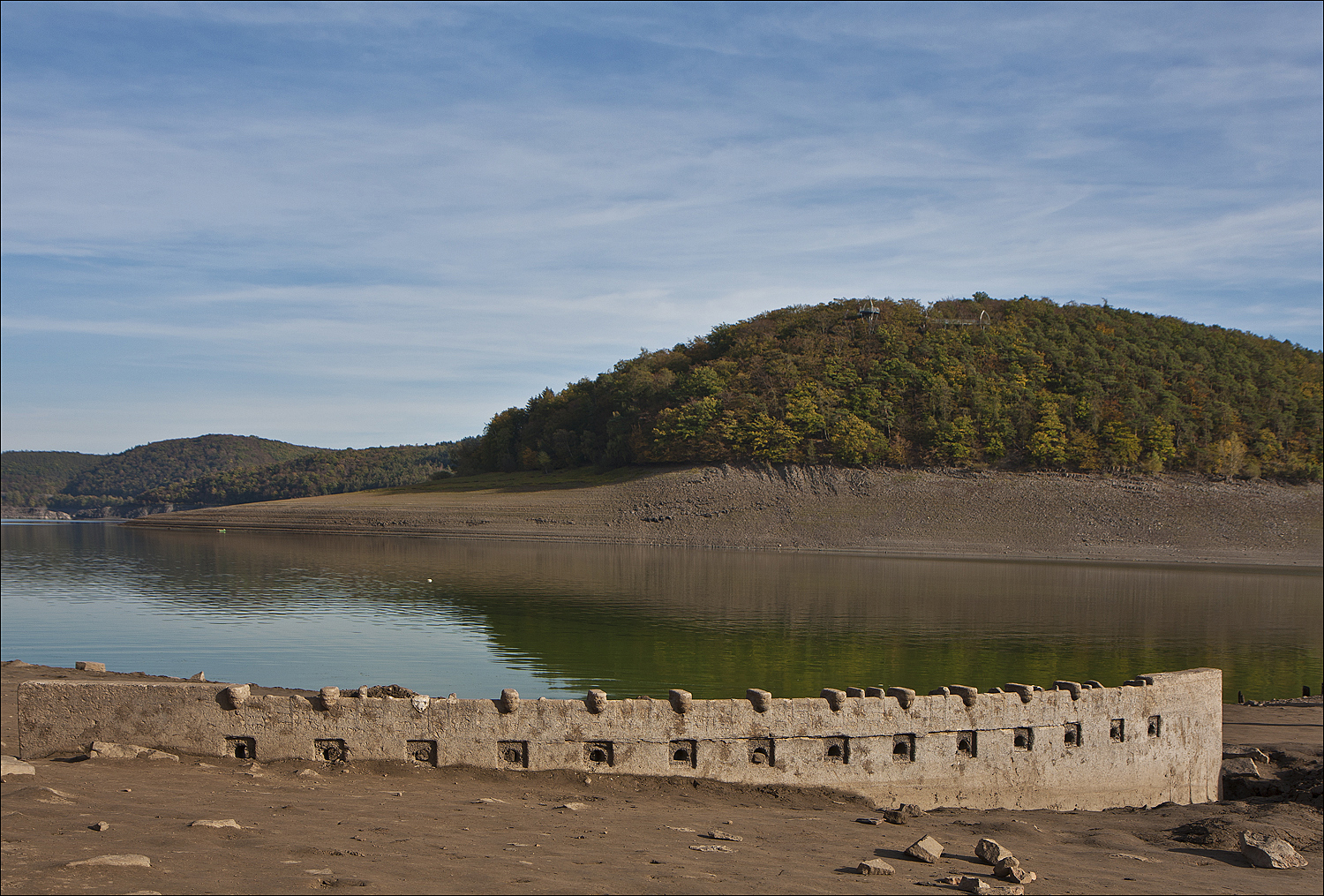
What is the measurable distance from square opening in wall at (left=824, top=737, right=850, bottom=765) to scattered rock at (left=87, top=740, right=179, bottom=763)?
1021 cm

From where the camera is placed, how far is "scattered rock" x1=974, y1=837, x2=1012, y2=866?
1168 centimetres

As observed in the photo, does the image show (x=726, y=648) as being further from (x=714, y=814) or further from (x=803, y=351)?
(x=803, y=351)

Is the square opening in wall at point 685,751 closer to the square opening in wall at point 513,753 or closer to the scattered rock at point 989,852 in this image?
the square opening in wall at point 513,753

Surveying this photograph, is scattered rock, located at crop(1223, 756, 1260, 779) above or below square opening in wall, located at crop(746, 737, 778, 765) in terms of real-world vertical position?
below

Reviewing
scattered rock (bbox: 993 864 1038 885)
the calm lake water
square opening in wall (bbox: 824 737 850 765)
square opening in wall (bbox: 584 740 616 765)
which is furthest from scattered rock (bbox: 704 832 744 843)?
the calm lake water

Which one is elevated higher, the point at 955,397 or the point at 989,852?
the point at 955,397

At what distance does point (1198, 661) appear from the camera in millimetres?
33031

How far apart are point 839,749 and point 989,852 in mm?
4722

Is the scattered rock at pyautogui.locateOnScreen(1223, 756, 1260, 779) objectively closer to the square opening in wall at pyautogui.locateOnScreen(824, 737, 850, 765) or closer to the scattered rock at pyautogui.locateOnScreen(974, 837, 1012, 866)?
the square opening in wall at pyautogui.locateOnScreen(824, 737, 850, 765)

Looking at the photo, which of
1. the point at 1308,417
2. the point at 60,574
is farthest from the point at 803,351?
the point at 60,574

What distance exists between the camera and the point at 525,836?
11.3 metres

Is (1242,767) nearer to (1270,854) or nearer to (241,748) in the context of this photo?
(1270,854)

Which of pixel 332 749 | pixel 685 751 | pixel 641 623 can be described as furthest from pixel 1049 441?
pixel 332 749

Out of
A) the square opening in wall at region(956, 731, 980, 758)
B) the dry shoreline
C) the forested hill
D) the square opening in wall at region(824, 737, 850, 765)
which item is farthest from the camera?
the forested hill
